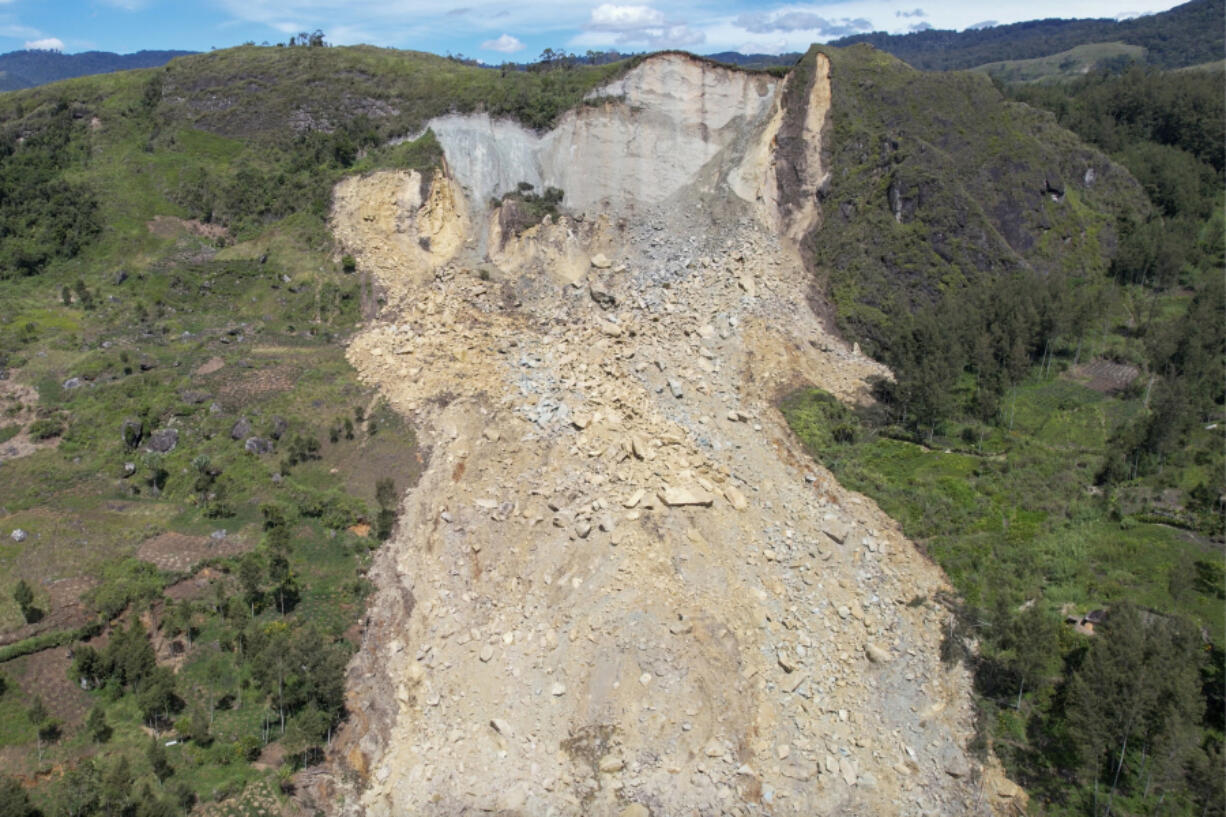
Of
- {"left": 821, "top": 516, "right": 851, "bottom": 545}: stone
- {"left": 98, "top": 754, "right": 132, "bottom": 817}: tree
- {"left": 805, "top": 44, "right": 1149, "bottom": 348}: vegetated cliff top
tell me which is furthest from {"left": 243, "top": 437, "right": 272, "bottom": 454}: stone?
{"left": 805, "top": 44, "right": 1149, "bottom": 348}: vegetated cliff top

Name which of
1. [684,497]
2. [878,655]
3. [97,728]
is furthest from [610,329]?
[97,728]

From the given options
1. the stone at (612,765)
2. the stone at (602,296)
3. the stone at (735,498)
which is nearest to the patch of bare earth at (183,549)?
the stone at (612,765)

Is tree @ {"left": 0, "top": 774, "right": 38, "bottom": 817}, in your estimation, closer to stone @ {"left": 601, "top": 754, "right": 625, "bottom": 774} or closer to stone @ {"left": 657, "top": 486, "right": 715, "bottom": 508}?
stone @ {"left": 601, "top": 754, "right": 625, "bottom": 774}

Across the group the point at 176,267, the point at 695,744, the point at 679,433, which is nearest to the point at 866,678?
the point at 695,744

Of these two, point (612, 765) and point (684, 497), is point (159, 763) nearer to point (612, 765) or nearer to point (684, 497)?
point (612, 765)

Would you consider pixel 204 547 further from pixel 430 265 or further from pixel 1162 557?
pixel 1162 557

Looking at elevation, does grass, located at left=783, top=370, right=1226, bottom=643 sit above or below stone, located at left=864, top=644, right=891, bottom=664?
above

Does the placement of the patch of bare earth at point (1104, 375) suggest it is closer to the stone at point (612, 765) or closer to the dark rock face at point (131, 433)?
the stone at point (612, 765)

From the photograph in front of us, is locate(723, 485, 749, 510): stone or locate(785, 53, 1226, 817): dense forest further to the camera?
locate(723, 485, 749, 510): stone
